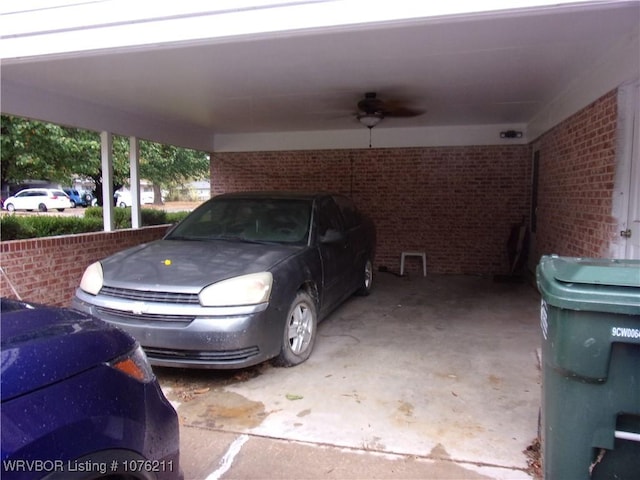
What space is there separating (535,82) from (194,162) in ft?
49.6

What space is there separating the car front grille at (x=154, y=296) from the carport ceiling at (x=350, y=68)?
5.99 ft

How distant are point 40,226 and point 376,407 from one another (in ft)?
19.2

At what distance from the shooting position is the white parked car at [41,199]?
1237 cm

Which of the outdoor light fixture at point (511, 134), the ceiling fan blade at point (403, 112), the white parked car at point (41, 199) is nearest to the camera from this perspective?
the ceiling fan blade at point (403, 112)

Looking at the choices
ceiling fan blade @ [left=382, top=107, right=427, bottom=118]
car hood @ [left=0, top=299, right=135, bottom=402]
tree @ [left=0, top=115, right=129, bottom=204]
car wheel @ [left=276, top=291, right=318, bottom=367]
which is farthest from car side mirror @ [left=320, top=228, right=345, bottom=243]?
tree @ [left=0, top=115, right=129, bottom=204]

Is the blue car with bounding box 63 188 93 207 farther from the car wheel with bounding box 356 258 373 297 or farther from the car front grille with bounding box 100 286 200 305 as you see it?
the car front grille with bounding box 100 286 200 305

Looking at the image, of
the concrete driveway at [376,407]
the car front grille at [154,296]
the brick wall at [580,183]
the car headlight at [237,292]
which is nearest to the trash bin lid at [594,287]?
the concrete driveway at [376,407]

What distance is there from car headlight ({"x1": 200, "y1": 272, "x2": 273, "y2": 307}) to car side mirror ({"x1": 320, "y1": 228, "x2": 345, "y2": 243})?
129cm

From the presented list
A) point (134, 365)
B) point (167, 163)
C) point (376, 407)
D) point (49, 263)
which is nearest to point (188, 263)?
point (376, 407)

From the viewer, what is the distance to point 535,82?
17.5 ft

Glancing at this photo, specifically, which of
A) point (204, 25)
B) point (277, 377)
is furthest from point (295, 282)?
point (204, 25)

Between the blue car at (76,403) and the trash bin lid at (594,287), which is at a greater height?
the trash bin lid at (594,287)

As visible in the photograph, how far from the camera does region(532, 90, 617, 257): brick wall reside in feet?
14.2

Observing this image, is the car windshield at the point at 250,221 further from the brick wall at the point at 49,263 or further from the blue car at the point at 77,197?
the blue car at the point at 77,197
